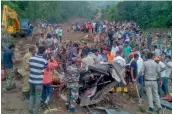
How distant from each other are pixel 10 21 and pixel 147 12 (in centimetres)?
2383

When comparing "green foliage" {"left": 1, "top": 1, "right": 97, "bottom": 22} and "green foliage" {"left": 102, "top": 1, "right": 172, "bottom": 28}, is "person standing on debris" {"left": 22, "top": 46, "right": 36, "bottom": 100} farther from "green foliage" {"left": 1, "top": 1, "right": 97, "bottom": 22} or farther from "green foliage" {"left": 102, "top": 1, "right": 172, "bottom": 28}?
"green foliage" {"left": 102, "top": 1, "right": 172, "bottom": 28}

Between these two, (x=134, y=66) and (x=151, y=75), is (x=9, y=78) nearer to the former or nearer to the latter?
(x=134, y=66)

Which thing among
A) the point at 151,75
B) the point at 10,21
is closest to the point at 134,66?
the point at 151,75

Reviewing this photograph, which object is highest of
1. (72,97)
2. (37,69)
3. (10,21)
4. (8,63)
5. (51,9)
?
(51,9)


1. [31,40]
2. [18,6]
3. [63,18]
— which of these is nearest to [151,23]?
[18,6]

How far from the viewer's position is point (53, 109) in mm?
10188

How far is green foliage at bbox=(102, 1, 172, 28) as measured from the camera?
41.7 m

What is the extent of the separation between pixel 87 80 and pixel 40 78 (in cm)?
202

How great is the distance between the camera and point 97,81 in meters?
10.6

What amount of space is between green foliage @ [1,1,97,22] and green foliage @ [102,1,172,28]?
11402 mm

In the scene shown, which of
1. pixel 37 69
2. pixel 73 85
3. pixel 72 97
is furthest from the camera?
pixel 72 97

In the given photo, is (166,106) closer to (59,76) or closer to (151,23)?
(59,76)

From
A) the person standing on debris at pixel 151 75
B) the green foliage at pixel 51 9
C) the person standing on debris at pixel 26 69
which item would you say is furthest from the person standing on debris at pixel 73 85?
the green foliage at pixel 51 9

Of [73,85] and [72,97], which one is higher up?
[73,85]
